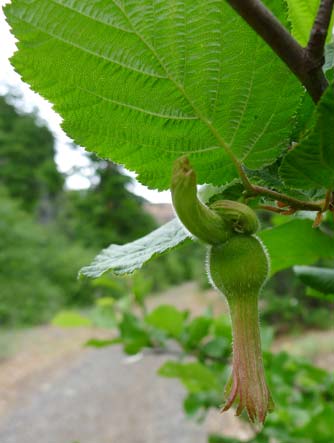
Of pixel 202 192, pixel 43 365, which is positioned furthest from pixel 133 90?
pixel 43 365

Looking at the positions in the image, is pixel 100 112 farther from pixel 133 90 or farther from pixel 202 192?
pixel 202 192

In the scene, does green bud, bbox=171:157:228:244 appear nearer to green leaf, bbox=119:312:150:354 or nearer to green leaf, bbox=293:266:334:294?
green leaf, bbox=293:266:334:294

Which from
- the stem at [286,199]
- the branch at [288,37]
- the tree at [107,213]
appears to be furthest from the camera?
the tree at [107,213]

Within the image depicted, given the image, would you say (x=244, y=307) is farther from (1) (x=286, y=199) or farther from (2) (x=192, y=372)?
(2) (x=192, y=372)

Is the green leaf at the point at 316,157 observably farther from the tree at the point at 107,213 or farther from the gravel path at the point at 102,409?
the tree at the point at 107,213

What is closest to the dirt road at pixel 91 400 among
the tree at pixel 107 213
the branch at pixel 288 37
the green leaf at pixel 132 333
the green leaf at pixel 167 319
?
the green leaf at pixel 132 333
